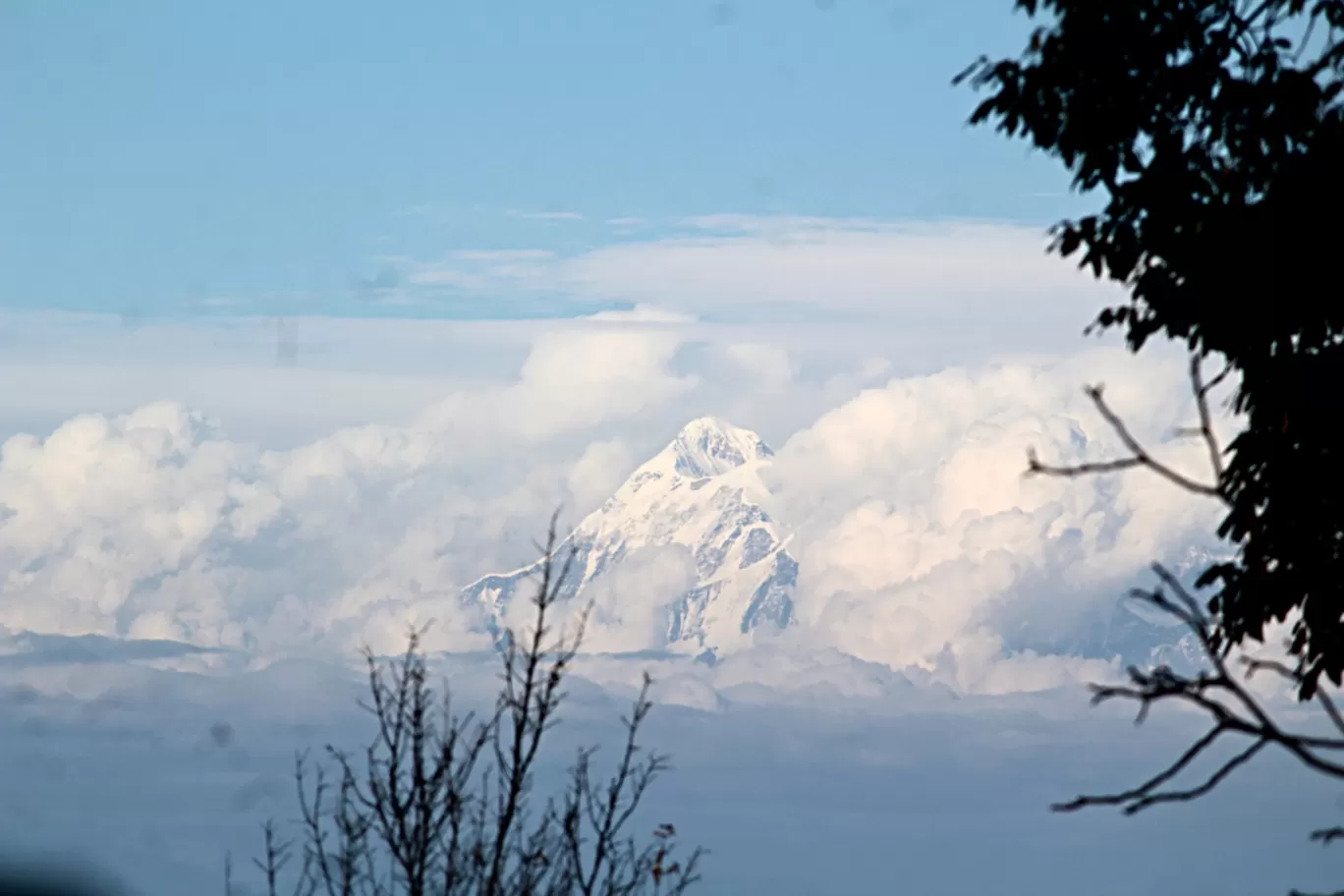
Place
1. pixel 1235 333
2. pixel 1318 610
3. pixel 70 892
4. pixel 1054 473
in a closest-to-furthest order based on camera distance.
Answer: pixel 1054 473 < pixel 1318 610 < pixel 1235 333 < pixel 70 892

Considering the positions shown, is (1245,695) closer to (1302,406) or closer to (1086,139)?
(1302,406)

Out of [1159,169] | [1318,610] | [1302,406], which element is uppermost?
[1159,169]

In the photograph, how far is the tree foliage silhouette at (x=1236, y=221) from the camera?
10062mm

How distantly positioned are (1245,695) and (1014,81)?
906 cm

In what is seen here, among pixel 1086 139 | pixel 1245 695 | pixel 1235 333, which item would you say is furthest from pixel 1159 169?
pixel 1245 695

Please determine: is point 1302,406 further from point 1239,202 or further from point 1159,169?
point 1159,169

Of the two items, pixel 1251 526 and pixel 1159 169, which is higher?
pixel 1159 169

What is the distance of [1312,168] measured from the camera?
9938 mm

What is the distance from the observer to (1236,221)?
10258 millimetres

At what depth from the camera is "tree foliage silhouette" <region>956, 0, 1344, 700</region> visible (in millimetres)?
10062

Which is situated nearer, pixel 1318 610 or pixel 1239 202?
pixel 1318 610

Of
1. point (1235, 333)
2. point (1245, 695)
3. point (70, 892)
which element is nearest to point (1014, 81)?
point (1235, 333)

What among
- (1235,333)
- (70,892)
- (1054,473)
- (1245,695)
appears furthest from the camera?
(70,892)

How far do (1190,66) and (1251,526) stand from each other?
25.8ft
